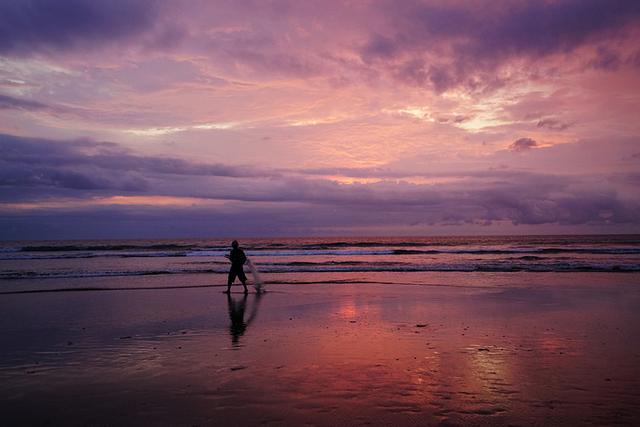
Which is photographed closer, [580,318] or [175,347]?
[175,347]

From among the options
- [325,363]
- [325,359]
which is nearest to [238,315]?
[325,359]

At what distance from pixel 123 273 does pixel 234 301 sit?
1414 cm

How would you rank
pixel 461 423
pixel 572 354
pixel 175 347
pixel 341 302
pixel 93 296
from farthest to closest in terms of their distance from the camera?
pixel 93 296, pixel 341 302, pixel 175 347, pixel 572 354, pixel 461 423

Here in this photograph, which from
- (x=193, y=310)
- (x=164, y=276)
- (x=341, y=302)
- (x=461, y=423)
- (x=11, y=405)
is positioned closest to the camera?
(x=461, y=423)

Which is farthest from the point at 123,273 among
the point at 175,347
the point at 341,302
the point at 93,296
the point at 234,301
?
the point at 175,347

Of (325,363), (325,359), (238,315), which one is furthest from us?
(238,315)

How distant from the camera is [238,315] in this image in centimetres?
1251

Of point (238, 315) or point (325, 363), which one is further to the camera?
point (238, 315)

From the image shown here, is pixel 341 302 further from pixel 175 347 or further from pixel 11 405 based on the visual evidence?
pixel 11 405

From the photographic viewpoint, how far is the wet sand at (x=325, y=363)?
5516 millimetres

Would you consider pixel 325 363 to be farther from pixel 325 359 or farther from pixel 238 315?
pixel 238 315

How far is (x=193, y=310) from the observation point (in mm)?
13492

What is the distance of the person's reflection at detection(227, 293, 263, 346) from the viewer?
10002 millimetres

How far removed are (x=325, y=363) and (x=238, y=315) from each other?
215 inches
